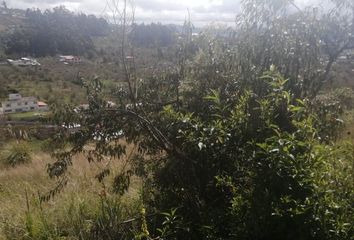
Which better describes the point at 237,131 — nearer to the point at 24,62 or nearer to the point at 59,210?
the point at 59,210

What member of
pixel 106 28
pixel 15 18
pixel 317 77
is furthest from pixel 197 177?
pixel 15 18

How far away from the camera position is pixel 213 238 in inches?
111

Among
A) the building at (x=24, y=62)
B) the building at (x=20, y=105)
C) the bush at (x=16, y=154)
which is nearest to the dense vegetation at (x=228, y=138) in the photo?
the bush at (x=16, y=154)

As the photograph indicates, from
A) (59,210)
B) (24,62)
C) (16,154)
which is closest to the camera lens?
(59,210)

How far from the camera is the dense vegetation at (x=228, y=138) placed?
248 cm

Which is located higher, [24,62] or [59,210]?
[59,210]

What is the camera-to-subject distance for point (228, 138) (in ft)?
9.71

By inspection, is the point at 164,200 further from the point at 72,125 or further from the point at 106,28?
the point at 106,28

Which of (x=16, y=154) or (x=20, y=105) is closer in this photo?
(x=16, y=154)

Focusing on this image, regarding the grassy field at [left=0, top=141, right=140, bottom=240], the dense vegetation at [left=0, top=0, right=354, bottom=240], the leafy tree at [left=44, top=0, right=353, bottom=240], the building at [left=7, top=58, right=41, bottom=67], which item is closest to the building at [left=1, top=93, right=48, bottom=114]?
the building at [left=7, top=58, right=41, bottom=67]

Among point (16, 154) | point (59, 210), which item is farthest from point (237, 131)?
point (16, 154)

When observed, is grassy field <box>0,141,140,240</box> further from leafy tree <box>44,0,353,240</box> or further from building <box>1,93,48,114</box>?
building <box>1,93,48,114</box>

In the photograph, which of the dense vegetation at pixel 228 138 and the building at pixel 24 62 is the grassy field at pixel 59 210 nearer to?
the dense vegetation at pixel 228 138

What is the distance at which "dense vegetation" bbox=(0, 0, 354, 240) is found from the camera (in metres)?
2.48
